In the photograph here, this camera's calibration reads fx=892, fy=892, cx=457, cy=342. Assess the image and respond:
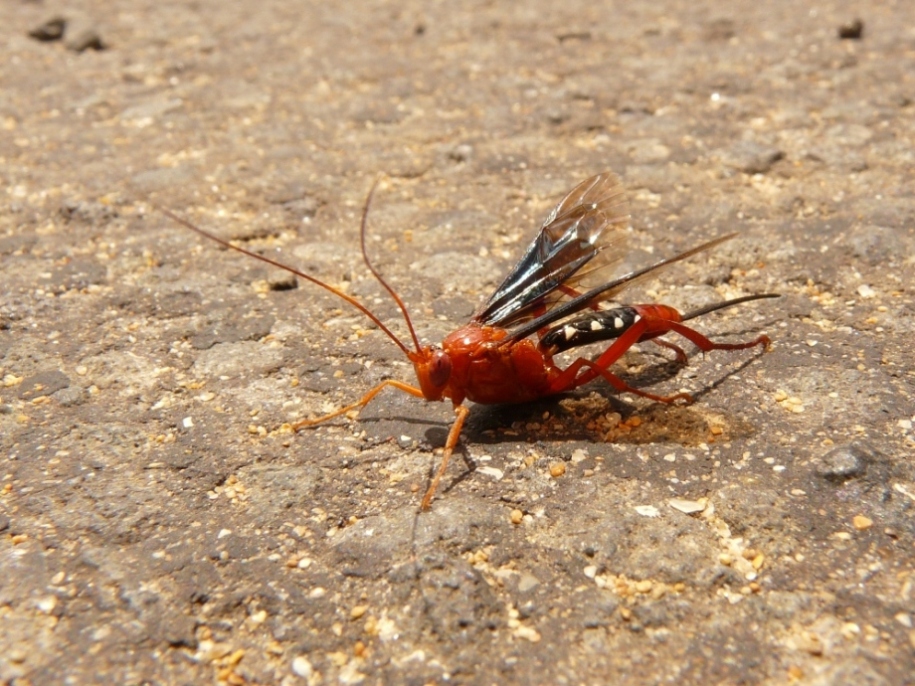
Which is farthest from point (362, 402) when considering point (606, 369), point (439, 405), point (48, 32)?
point (48, 32)

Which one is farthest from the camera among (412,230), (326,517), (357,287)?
(412,230)

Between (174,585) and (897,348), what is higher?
(897,348)

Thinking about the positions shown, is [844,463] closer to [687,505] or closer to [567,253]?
[687,505]

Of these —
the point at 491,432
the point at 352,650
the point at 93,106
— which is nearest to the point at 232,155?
the point at 93,106

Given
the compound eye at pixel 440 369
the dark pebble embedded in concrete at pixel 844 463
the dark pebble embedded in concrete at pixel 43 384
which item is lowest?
the dark pebble embedded in concrete at pixel 43 384

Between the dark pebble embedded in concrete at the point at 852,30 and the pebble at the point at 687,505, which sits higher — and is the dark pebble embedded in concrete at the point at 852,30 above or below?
above

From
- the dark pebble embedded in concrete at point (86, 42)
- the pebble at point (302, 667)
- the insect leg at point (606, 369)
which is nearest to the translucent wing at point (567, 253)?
the insect leg at point (606, 369)

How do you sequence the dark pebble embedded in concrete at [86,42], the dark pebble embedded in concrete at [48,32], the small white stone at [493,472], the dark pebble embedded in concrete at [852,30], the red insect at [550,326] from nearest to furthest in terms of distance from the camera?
the small white stone at [493,472] → the red insect at [550,326] → the dark pebble embedded in concrete at [852,30] → the dark pebble embedded in concrete at [86,42] → the dark pebble embedded in concrete at [48,32]

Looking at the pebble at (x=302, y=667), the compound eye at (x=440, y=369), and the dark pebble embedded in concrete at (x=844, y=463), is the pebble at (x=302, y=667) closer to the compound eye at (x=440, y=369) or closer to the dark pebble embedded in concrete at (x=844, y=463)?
the compound eye at (x=440, y=369)

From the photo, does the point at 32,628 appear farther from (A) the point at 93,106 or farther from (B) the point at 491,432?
(A) the point at 93,106
